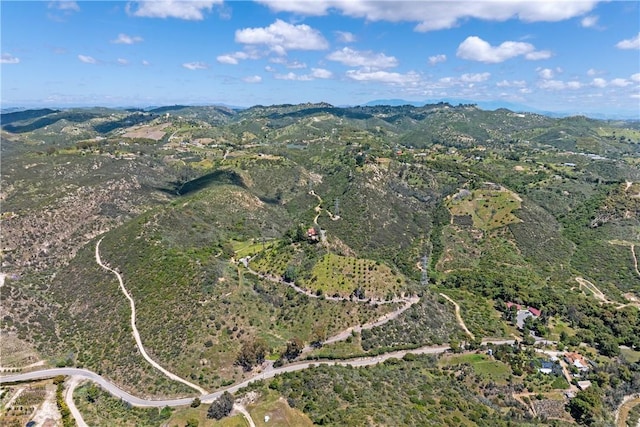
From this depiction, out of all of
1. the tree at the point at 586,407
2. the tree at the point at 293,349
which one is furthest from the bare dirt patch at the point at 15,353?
the tree at the point at 586,407

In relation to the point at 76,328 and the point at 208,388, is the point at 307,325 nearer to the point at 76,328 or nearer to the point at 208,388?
the point at 208,388

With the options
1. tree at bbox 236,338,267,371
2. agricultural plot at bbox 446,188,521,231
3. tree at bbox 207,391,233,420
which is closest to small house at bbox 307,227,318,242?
tree at bbox 236,338,267,371

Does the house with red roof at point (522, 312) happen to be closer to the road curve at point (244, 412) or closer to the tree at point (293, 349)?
the tree at point (293, 349)

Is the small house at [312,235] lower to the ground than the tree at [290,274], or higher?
higher

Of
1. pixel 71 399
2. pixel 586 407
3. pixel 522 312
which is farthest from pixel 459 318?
pixel 71 399

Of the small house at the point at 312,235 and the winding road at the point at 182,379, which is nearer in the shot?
the winding road at the point at 182,379

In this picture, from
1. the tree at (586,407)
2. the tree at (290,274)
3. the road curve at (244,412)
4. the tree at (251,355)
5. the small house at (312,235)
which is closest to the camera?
the road curve at (244,412)

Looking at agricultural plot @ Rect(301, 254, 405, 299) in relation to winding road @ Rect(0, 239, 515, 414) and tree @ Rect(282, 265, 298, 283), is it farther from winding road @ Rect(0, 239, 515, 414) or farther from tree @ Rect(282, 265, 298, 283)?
winding road @ Rect(0, 239, 515, 414)

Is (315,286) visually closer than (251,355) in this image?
No

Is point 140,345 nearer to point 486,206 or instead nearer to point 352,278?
point 352,278
